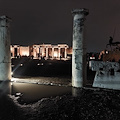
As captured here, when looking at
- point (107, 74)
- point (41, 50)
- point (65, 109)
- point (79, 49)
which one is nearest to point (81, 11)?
point (79, 49)

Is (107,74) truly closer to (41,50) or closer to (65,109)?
(65,109)

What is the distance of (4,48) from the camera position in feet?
28.7

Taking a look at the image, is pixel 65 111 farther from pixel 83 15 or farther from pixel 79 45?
pixel 83 15

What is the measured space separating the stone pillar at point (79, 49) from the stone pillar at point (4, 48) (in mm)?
4852

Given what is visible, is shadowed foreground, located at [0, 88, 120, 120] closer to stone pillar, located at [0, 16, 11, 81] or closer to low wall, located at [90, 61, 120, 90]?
low wall, located at [90, 61, 120, 90]

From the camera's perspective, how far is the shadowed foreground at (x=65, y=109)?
3904mm

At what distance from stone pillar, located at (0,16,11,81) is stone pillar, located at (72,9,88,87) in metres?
4.85

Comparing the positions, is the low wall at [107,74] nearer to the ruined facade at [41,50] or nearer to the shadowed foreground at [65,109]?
the shadowed foreground at [65,109]

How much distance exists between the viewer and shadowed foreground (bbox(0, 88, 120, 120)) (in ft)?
12.8

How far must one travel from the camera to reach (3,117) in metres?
3.94

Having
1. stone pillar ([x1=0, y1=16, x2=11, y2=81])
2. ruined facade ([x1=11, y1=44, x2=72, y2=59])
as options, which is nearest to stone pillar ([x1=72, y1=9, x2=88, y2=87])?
stone pillar ([x1=0, y1=16, x2=11, y2=81])

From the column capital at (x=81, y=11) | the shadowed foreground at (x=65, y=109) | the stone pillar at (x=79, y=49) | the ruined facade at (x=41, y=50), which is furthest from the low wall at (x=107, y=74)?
the ruined facade at (x=41, y=50)

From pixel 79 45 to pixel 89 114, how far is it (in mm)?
3926

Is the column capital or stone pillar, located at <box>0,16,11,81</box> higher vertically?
the column capital
